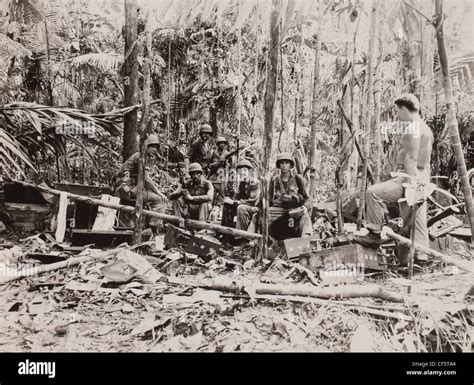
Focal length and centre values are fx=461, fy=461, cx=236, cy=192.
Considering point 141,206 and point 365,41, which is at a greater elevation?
point 365,41

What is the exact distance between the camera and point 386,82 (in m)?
3.58

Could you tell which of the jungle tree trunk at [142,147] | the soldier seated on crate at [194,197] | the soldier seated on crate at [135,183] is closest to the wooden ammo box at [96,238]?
the jungle tree trunk at [142,147]

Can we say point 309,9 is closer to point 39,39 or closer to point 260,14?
point 260,14

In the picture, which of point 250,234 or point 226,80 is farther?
point 226,80

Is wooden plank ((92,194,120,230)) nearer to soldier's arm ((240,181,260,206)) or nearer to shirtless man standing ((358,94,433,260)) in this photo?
soldier's arm ((240,181,260,206))

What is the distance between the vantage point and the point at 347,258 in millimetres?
3363

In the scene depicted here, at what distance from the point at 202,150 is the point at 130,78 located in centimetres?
83

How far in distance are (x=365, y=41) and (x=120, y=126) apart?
201 centimetres

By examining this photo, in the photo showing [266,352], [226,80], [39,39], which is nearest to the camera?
[266,352]

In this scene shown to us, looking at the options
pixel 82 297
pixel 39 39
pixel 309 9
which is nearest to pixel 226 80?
pixel 309 9

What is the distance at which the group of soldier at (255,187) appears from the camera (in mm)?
3441

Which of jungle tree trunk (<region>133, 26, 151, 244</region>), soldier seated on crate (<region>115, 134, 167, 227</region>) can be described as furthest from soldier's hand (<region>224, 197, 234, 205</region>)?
jungle tree trunk (<region>133, 26, 151, 244</region>)

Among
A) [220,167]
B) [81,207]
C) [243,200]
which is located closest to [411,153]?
[243,200]

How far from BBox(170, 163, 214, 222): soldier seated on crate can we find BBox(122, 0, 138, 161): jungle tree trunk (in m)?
0.55
